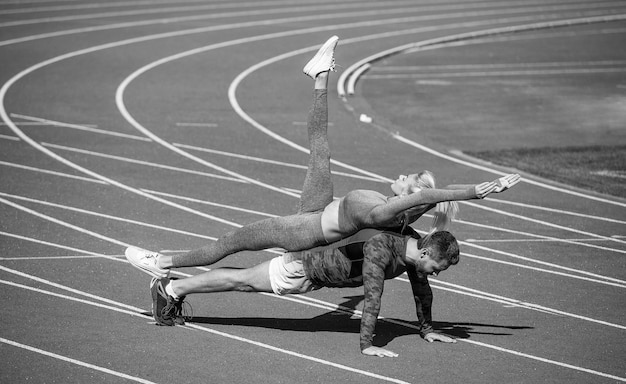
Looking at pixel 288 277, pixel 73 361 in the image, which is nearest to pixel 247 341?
pixel 288 277

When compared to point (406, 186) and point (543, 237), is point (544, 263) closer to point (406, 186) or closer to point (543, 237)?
point (543, 237)

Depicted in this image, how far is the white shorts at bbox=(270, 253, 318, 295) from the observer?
8.08 meters

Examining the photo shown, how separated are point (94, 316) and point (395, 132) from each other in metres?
9.41

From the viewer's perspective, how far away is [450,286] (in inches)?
389

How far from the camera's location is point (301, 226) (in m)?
7.92

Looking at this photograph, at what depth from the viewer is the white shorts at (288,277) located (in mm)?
8078

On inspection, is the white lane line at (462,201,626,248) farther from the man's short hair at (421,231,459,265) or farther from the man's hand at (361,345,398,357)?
the man's hand at (361,345,398,357)

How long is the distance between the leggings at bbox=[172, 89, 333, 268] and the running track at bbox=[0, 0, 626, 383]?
0.68 meters

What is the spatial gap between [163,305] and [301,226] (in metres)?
1.42

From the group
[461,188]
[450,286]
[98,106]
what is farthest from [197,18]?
[461,188]

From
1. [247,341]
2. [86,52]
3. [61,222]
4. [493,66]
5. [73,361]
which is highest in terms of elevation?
[493,66]

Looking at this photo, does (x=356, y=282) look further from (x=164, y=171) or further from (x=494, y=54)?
(x=494, y=54)

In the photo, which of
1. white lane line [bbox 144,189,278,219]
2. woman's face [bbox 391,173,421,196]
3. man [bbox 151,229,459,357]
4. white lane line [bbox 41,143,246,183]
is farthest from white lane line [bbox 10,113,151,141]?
woman's face [bbox 391,173,421,196]

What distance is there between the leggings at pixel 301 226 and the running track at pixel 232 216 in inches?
26.8
